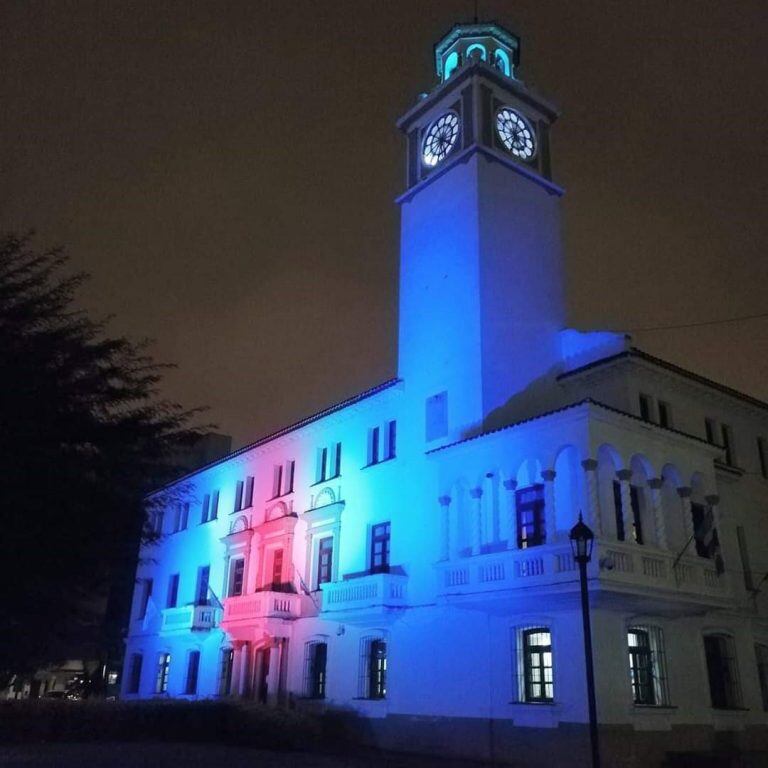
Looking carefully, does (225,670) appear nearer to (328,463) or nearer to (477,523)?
(328,463)

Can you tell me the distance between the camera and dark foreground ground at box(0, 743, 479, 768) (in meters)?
18.4

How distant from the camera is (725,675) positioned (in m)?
22.2

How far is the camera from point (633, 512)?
69.1 ft

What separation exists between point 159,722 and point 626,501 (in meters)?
18.1

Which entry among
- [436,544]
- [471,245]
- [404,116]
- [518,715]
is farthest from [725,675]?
[404,116]

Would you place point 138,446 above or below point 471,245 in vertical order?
below

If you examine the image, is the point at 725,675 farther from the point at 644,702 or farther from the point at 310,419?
the point at 310,419

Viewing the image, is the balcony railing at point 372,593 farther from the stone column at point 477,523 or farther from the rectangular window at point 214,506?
the rectangular window at point 214,506

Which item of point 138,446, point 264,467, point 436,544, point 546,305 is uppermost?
point 546,305

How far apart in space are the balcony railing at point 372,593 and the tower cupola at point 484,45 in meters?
22.1

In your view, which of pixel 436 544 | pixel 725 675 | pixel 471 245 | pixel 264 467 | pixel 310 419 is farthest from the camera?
pixel 264 467

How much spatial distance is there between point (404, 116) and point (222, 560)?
2189cm

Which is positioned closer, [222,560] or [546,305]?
[546,305]

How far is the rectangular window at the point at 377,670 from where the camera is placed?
24953mm
